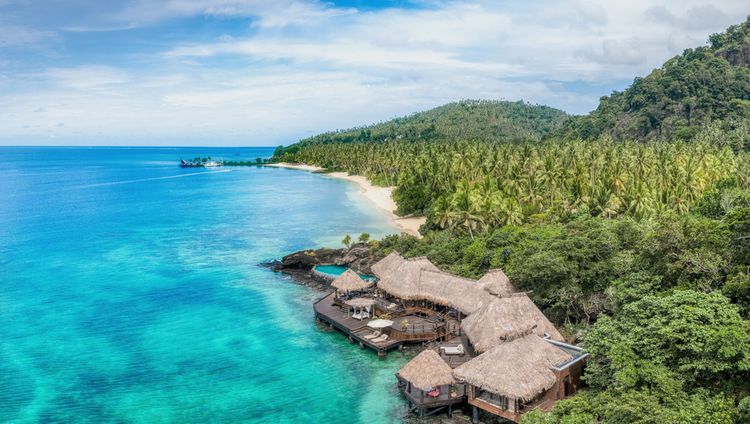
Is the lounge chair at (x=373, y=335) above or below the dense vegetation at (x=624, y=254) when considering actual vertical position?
below

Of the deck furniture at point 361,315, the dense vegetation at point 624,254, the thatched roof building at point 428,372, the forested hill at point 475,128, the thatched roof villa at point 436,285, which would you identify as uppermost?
the forested hill at point 475,128

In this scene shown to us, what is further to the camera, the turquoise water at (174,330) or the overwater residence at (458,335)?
the turquoise water at (174,330)

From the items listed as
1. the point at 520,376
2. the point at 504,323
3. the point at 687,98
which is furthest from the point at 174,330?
the point at 687,98

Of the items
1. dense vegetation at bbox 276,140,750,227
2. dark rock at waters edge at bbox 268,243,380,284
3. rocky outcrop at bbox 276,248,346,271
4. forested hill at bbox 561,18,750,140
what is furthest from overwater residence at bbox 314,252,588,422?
forested hill at bbox 561,18,750,140

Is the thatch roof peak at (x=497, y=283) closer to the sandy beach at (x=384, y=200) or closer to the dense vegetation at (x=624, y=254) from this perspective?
the dense vegetation at (x=624, y=254)

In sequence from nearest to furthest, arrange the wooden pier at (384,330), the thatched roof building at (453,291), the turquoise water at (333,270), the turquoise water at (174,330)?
1. the turquoise water at (174,330)
2. the wooden pier at (384,330)
3. the thatched roof building at (453,291)
4. the turquoise water at (333,270)

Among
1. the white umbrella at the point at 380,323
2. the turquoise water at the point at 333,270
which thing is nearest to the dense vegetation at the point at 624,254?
the turquoise water at the point at 333,270

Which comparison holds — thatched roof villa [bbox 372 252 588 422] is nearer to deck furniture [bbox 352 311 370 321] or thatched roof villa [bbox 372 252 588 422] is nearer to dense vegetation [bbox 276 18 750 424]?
dense vegetation [bbox 276 18 750 424]

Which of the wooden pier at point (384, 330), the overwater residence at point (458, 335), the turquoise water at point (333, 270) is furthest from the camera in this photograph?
the turquoise water at point (333, 270)
